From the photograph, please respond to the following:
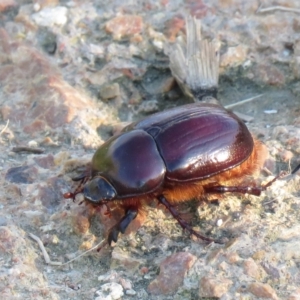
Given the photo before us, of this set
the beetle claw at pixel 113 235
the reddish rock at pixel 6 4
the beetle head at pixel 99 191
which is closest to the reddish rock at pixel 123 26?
the reddish rock at pixel 6 4

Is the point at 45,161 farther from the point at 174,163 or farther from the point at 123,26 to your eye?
the point at 123,26

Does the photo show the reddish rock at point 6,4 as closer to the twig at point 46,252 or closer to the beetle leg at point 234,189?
the twig at point 46,252

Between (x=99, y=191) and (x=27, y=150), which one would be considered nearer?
(x=99, y=191)

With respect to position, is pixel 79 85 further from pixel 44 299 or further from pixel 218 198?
pixel 44 299

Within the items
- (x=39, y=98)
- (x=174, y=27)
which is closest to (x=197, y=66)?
(x=174, y=27)

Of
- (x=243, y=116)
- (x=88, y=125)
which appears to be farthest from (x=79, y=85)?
(x=243, y=116)

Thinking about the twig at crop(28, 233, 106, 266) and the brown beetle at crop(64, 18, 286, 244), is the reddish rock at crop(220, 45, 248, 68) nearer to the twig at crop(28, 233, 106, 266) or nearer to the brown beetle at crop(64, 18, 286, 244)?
the brown beetle at crop(64, 18, 286, 244)

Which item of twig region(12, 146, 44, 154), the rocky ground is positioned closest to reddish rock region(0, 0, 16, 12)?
the rocky ground
